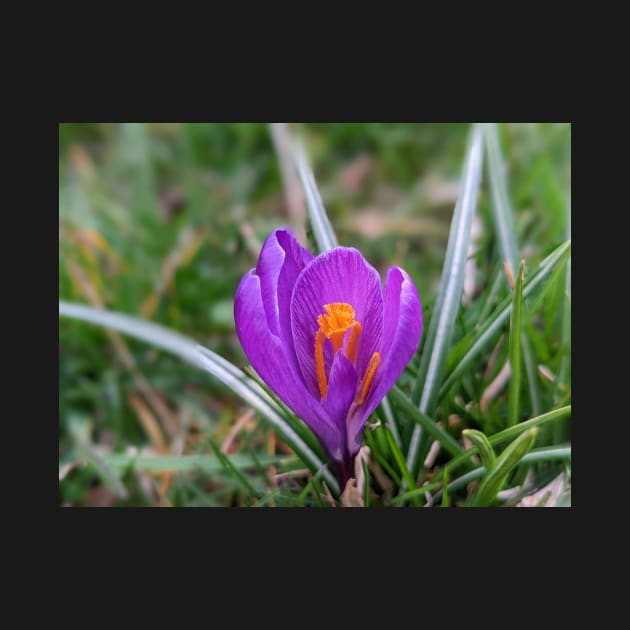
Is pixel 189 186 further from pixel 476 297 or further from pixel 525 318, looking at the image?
pixel 525 318

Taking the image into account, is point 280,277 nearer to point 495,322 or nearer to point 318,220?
point 318,220

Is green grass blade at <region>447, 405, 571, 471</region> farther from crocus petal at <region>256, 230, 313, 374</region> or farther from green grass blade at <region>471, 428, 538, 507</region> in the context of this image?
crocus petal at <region>256, 230, 313, 374</region>

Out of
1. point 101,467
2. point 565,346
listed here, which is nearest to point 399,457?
point 565,346

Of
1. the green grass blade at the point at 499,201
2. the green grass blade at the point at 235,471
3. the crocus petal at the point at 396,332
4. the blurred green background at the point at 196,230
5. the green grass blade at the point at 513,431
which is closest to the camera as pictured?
the crocus petal at the point at 396,332

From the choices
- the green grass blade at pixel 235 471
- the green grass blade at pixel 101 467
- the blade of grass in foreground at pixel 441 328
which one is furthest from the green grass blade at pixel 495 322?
the green grass blade at pixel 101 467

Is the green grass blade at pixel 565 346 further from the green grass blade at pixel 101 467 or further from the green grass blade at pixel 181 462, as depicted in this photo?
the green grass blade at pixel 101 467

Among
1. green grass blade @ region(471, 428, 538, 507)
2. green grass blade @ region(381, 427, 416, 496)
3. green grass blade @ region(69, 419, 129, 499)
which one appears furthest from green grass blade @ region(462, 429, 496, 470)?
green grass blade @ region(69, 419, 129, 499)

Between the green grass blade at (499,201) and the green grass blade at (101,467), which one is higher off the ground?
the green grass blade at (499,201)
